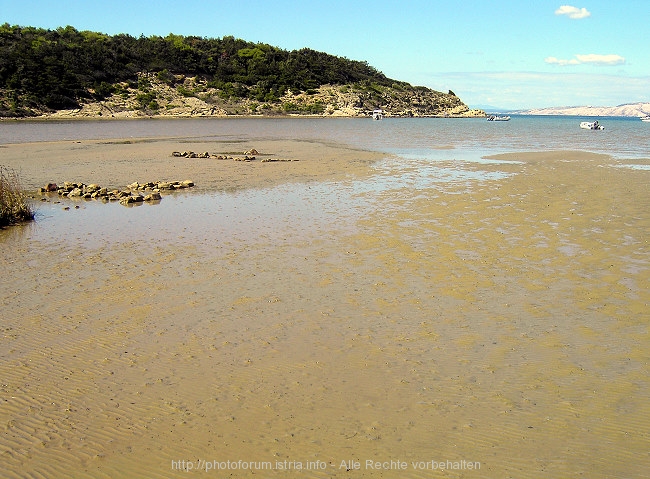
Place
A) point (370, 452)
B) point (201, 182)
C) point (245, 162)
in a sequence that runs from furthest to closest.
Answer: point (245, 162), point (201, 182), point (370, 452)

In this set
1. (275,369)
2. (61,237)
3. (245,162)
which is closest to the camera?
(275,369)

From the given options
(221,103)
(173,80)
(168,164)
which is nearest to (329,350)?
(168,164)

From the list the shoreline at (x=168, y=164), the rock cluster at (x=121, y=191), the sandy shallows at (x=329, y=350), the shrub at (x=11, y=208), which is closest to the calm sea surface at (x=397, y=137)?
the shoreline at (x=168, y=164)

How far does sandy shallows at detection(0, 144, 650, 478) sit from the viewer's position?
13.9ft

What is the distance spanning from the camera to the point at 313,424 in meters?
4.57

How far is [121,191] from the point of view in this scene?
15961mm

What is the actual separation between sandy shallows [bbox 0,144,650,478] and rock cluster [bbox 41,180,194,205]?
3488mm

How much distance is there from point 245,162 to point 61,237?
13138mm

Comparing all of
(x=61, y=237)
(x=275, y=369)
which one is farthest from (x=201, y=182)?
(x=275, y=369)

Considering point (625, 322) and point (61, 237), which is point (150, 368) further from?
point (61, 237)

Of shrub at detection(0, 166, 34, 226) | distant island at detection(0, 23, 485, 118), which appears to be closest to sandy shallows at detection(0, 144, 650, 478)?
shrub at detection(0, 166, 34, 226)

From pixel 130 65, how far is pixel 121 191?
8305cm

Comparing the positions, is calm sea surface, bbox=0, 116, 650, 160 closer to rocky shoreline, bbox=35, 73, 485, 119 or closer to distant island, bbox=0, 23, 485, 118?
distant island, bbox=0, 23, 485, 118

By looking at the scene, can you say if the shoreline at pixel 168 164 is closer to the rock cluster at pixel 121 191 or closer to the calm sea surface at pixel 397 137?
the rock cluster at pixel 121 191
